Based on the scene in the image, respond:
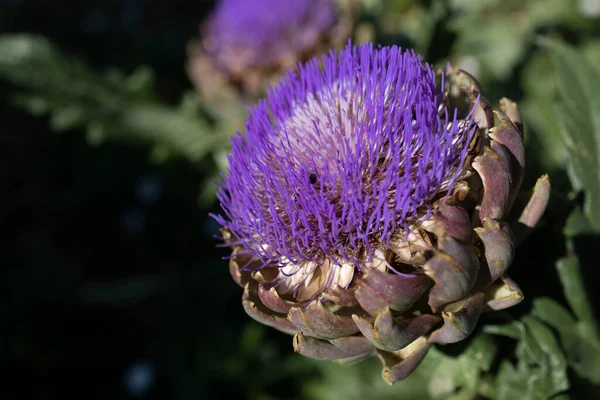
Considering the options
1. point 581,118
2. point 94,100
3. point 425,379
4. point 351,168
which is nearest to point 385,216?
point 351,168

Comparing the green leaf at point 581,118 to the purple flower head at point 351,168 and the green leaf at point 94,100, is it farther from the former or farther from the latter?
the green leaf at point 94,100

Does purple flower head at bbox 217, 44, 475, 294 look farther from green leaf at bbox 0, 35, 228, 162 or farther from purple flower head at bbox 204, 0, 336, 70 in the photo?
green leaf at bbox 0, 35, 228, 162

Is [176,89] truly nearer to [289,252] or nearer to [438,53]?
[438,53]

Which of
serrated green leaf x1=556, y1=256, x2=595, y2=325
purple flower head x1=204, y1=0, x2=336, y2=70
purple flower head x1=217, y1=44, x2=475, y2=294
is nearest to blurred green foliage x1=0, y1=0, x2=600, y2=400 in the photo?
serrated green leaf x1=556, y1=256, x2=595, y2=325

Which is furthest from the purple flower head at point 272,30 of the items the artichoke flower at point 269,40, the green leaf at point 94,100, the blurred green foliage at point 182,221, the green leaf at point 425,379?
the green leaf at point 425,379

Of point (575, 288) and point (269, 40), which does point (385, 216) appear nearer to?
point (575, 288)

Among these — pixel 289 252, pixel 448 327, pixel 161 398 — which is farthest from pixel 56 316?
pixel 448 327
